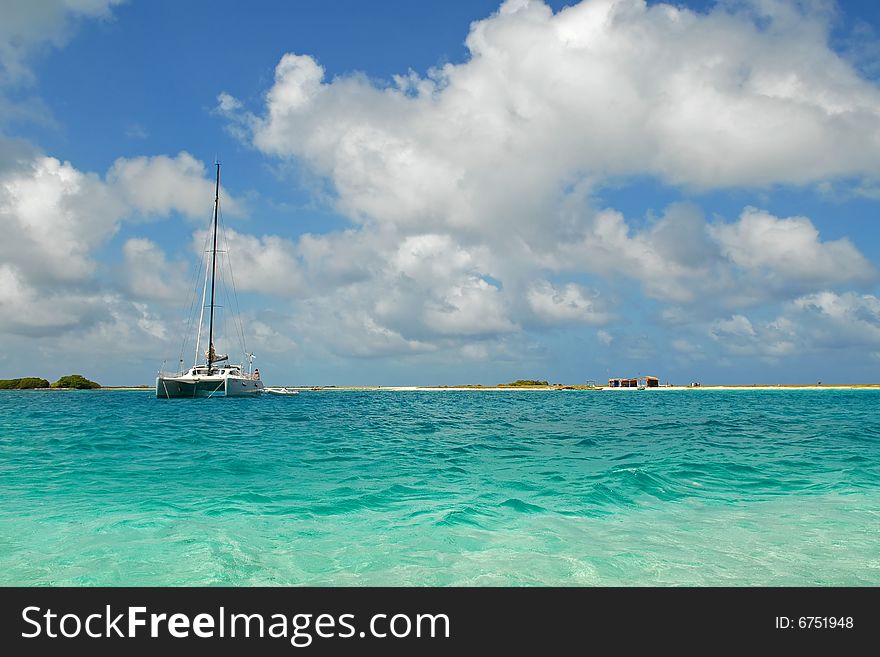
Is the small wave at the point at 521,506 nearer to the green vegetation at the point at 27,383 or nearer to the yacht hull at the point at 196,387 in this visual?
the yacht hull at the point at 196,387

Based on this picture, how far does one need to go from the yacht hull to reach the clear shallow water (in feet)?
177

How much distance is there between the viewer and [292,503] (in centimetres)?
1434

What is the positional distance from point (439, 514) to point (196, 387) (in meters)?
75.4

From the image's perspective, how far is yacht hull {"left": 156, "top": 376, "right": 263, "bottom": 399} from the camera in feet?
257

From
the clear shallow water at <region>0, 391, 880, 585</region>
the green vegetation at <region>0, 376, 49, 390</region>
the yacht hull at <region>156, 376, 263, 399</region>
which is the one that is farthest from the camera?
the green vegetation at <region>0, 376, 49, 390</region>

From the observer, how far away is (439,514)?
12.9 metres

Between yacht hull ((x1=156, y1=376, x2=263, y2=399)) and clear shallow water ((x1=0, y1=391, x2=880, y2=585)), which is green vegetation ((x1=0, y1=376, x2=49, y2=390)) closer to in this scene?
yacht hull ((x1=156, y1=376, x2=263, y2=399))

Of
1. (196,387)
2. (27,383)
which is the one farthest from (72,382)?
(196,387)

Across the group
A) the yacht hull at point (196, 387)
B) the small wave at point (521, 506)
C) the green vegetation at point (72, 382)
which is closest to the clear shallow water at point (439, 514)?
the small wave at point (521, 506)

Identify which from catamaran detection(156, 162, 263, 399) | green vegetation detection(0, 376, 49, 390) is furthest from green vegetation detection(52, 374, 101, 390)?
catamaran detection(156, 162, 263, 399)

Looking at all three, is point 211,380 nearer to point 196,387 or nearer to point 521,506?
point 196,387
